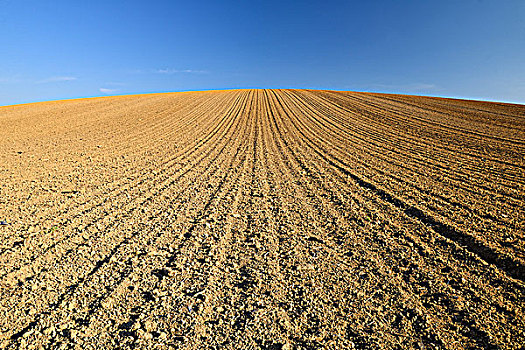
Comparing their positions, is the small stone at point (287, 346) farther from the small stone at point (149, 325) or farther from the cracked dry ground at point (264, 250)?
the small stone at point (149, 325)

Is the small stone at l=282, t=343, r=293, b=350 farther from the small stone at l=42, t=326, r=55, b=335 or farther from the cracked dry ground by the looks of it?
the small stone at l=42, t=326, r=55, b=335

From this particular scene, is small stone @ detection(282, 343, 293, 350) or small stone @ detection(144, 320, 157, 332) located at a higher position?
small stone @ detection(144, 320, 157, 332)

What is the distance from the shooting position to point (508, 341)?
9.34 ft

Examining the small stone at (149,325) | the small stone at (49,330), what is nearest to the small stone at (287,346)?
the small stone at (149,325)

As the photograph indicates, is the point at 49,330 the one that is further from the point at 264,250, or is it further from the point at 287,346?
the point at 264,250

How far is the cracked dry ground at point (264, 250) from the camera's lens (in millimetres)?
2988

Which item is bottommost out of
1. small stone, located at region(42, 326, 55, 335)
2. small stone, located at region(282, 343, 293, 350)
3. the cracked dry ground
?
small stone, located at region(282, 343, 293, 350)

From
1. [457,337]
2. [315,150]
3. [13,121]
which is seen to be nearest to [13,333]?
[457,337]

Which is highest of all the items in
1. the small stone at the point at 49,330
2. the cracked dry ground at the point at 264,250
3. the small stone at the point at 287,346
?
the cracked dry ground at the point at 264,250

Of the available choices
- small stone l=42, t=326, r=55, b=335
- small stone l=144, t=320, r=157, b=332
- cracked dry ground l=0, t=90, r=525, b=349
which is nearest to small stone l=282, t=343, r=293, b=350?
cracked dry ground l=0, t=90, r=525, b=349

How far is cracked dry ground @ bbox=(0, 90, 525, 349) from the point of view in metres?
2.99

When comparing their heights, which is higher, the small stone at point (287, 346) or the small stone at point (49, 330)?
the small stone at point (49, 330)

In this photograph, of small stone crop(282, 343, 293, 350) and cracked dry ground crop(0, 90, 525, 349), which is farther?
cracked dry ground crop(0, 90, 525, 349)

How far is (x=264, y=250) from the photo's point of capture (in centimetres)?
443
